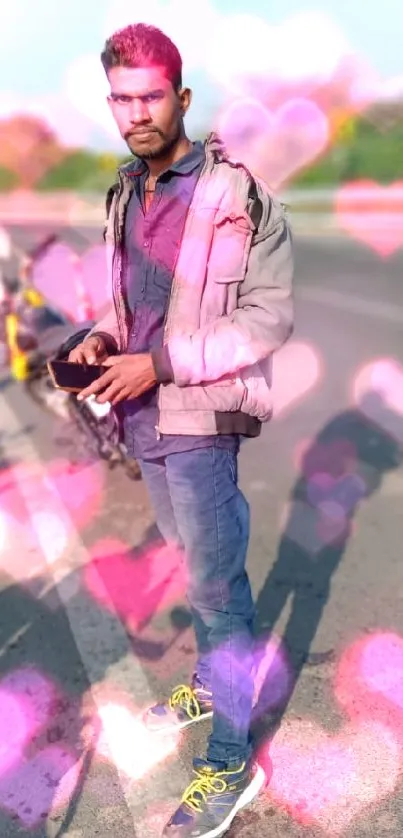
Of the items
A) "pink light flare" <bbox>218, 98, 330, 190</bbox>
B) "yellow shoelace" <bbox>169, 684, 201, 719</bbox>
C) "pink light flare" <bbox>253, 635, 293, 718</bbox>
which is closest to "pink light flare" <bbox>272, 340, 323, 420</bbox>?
"pink light flare" <bbox>253, 635, 293, 718</bbox>

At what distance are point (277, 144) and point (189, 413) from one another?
935 inches

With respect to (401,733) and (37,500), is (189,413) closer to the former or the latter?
(401,733)

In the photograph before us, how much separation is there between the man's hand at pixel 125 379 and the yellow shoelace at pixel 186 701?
126 centimetres

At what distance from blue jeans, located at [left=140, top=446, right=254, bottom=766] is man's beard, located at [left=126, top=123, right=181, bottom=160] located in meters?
0.81

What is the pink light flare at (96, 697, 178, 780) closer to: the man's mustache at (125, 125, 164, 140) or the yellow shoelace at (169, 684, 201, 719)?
the yellow shoelace at (169, 684, 201, 719)

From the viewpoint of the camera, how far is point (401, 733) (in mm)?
2703

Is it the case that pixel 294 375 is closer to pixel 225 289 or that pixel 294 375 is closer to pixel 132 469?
pixel 132 469

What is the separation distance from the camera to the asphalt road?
2.49m

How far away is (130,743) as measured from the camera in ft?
8.99

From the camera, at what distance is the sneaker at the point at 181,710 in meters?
2.81

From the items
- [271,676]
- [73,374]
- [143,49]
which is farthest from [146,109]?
[271,676]

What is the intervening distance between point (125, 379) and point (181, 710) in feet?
4.40

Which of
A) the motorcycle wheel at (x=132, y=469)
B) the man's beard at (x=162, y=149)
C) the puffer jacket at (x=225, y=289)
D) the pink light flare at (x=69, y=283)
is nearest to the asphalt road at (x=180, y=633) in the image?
the motorcycle wheel at (x=132, y=469)

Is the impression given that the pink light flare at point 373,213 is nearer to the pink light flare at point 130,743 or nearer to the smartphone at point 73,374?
the pink light flare at point 130,743
